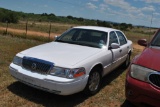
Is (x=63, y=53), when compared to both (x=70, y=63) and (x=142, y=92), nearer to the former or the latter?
(x=70, y=63)

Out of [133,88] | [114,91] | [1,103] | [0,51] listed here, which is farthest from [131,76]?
[0,51]

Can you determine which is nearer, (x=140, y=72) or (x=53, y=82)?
(x=140, y=72)

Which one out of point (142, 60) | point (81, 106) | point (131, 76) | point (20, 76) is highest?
point (142, 60)

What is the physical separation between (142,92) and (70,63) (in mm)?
1540

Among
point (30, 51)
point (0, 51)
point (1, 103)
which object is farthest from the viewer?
point (0, 51)

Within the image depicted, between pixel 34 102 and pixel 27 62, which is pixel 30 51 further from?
pixel 34 102

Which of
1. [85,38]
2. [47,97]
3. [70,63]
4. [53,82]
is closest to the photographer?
[53,82]

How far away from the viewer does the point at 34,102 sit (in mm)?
4953

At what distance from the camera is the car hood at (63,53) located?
488 centimetres

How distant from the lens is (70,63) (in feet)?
15.7

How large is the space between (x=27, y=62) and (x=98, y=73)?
65.6 inches

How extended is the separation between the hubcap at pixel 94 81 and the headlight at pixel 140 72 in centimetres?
129

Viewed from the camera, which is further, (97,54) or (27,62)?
(97,54)

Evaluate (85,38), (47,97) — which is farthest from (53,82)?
(85,38)
